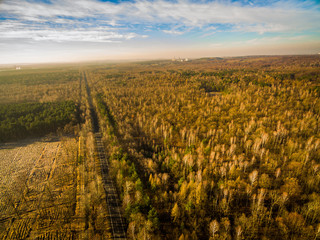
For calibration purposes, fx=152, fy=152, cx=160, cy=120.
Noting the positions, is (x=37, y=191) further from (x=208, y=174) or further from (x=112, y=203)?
(x=208, y=174)

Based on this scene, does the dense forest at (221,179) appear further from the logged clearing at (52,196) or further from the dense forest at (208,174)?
the logged clearing at (52,196)

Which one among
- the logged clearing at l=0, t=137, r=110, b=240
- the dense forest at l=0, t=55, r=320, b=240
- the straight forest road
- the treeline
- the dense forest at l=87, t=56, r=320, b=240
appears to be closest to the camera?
the dense forest at l=87, t=56, r=320, b=240

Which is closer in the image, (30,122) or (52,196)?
(52,196)

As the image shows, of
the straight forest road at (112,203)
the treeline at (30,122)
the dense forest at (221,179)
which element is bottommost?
the straight forest road at (112,203)

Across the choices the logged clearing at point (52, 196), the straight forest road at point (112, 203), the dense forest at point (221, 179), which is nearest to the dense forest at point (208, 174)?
the dense forest at point (221, 179)

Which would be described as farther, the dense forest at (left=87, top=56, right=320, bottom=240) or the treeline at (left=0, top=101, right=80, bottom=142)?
the treeline at (left=0, top=101, right=80, bottom=142)

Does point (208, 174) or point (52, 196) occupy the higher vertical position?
point (208, 174)

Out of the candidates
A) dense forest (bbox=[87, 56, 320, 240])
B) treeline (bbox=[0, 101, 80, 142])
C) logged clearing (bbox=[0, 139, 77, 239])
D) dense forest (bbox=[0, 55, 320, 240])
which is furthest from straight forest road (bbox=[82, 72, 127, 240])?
treeline (bbox=[0, 101, 80, 142])

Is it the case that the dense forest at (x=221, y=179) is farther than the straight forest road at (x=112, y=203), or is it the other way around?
the straight forest road at (x=112, y=203)

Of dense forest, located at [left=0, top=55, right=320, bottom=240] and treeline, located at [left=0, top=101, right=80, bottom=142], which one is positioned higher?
treeline, located at [left=0, top=101, right=80, bottom=142]

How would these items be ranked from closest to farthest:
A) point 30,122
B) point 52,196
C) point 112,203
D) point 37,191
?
point 112,203, point 52,196, point 37,191, point 30,122

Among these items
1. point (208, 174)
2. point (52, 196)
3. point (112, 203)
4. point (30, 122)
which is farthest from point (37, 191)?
point (30, 122)

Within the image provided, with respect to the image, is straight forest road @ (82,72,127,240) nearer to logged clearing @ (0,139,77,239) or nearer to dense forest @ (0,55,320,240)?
dense forest @ (0,55,320,240)
